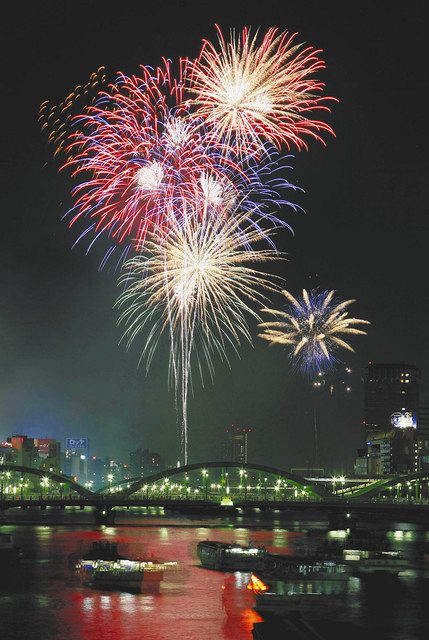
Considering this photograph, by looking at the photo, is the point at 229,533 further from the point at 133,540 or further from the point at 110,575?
Result: the point at 110,575

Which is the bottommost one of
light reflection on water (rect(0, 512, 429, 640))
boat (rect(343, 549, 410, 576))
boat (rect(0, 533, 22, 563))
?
light reflection on water (rect(0, 512, 429, 640))

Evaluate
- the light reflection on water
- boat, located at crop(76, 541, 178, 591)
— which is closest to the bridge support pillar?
the light reflection on water

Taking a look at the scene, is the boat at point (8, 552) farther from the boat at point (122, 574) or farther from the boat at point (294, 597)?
the boat at point (294, 597)

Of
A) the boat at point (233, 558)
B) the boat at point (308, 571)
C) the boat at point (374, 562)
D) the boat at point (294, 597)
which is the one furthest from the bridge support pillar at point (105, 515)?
the boat at point (294, 597)

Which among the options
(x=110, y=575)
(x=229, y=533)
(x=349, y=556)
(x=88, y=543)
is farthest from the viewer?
(x=229, y=533)

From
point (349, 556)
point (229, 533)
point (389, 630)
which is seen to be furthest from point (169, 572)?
point (229, 533)

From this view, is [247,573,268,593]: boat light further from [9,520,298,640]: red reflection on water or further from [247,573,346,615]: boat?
[9,520,298,640]: red reflection on water

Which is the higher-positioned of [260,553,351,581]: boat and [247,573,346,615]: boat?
[260,553,351,581]: boat

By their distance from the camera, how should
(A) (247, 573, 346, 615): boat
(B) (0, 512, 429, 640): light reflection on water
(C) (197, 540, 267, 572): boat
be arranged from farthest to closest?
1. (C) (197, 540, 267, 572): boat
2. (A) (247, 573, 346, 615): boat
3. (B) (0, 512, 429, 640): light reflection on water
